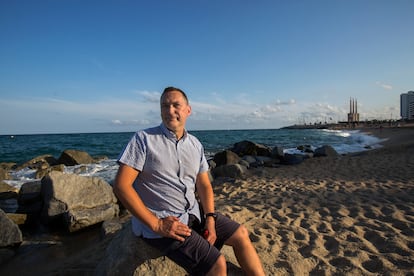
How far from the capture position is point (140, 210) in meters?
2.08

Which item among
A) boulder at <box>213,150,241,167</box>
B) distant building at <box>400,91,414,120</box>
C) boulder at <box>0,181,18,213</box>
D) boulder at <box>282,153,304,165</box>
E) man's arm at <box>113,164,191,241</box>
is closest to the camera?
man's arm at <box>113,164,191,241</box>

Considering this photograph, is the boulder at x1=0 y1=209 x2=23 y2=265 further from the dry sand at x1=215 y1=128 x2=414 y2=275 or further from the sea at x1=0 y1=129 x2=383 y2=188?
the sea at x1=0 y1=129 x2=383 y2=188

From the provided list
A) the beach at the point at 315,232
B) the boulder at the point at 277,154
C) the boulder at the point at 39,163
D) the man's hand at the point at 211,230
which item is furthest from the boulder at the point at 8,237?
the boulder at the point at 277,154

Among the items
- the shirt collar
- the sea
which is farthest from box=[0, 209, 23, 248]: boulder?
the sea

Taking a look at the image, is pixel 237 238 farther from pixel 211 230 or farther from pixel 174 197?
pixel 174 197

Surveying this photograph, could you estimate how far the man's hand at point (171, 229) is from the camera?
2.12 m

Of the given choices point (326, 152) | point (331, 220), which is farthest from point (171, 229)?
point (326, 152)

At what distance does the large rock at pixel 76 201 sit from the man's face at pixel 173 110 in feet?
14.4

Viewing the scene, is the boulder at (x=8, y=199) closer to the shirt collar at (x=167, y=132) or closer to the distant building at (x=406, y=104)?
the shirt collar at (x=167, y=132)

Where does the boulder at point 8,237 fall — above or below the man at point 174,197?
below

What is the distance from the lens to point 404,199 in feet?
18.2

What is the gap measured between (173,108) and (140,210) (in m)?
0.99

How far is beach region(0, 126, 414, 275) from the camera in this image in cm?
321

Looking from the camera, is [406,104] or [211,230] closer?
[211,230]
